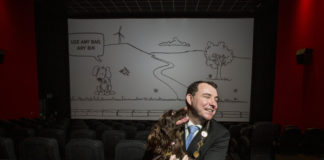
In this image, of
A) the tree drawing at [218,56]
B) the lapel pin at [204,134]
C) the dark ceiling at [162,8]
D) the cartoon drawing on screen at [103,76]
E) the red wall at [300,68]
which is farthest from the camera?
the cartoon drawing on screen at [103,76]

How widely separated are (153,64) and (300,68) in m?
6.01

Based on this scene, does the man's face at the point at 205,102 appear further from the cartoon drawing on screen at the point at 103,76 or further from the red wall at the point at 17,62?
the cartoon drawing on screen at the point at 103,76

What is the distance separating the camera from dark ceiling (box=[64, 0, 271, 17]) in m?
7.98

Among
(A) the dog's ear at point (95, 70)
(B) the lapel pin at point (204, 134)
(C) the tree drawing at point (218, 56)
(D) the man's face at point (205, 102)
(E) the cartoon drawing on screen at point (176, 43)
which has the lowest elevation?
(B) the lapel pin at point (204, 134)

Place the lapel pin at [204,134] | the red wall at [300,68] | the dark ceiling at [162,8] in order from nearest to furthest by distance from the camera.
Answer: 1. the lapel pin at [204,134]
2. the red wall at [300,68]
3. the dark ceiling at [162,8]

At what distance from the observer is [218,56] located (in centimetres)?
870

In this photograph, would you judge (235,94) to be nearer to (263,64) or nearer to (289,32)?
(263,64)

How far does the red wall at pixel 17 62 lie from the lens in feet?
21.1

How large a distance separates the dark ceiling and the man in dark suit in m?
7.29

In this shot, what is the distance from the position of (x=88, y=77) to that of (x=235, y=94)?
25.3 feet

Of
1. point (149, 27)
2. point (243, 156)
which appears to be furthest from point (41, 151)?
point (149, 27)

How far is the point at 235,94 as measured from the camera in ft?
28.9

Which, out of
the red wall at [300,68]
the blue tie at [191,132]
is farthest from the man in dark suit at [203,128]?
A: the red wall at [300,68]

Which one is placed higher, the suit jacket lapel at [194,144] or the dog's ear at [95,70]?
the dog's ear at [95,70]
